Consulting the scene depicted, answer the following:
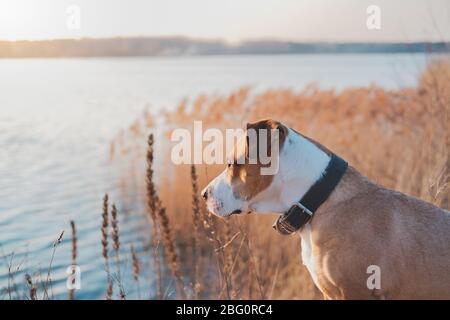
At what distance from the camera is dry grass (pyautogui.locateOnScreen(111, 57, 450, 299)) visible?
6941 mm

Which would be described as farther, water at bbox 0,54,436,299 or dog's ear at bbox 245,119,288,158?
water at bbox 0,54,436,299

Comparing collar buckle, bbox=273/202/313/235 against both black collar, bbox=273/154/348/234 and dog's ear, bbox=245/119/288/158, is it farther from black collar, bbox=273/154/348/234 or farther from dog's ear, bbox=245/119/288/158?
dog's ear, bbox=245/119/288/158

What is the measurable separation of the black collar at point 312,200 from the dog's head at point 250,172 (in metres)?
0.17

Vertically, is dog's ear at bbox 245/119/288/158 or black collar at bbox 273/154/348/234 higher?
dog's ear at bbox 245/119/288/158

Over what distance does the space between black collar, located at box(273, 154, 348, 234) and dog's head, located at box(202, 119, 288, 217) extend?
0.17m

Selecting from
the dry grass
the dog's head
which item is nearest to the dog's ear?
the dog's head

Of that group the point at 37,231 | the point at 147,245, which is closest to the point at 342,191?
the point at 37,231

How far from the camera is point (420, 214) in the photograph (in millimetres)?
3600

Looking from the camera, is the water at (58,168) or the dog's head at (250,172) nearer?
the dog's head at (250,172)

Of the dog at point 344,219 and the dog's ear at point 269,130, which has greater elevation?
the dog's ear at point 269,130

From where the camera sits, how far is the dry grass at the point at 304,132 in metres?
6.94

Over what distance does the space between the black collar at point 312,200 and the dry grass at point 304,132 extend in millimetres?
2508

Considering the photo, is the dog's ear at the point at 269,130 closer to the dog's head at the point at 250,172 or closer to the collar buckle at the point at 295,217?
the dog's head at the point at 250,172

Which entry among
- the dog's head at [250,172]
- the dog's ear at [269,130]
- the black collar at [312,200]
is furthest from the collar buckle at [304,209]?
the dog's ear at [269,130]
